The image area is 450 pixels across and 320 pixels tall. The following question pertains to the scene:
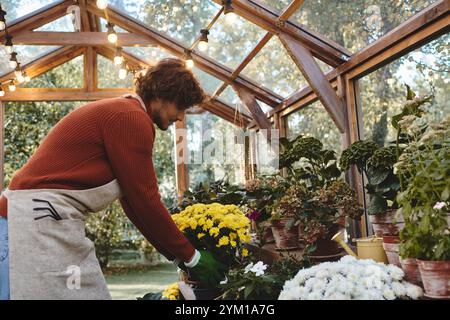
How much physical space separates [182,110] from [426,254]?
962mm

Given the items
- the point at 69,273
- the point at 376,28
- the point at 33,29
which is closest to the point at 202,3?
the point at 376,28

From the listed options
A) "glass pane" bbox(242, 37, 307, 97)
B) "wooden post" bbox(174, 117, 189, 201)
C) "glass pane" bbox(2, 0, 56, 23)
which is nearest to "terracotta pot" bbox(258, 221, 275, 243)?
"glass pane" bbox(242, 37, 307, 97)

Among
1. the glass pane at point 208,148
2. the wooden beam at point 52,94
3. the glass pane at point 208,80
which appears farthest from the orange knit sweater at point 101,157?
the wooden beam at point 52,94

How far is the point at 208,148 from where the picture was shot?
651 centimetres

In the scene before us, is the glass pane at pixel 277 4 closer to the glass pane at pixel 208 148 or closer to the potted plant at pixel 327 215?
the potted plant at pixel 327 215

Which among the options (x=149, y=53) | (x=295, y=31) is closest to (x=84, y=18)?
(x=149, y=53)

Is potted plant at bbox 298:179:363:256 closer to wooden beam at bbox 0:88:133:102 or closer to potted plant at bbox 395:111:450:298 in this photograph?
potted plant at bbox 395:111:450:298

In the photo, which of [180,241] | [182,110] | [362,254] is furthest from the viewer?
[362,254]

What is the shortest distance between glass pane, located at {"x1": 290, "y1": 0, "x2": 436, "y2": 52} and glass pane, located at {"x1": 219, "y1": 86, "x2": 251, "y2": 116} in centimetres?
236

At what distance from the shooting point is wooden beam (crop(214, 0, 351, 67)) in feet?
12.1

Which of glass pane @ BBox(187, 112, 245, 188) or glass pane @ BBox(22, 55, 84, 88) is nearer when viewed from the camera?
glass pane @ BBox(187, 112, 245, 188)

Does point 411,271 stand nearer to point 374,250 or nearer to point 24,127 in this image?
point 374,250
